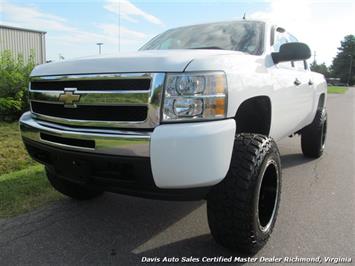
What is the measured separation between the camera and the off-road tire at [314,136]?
226 inches

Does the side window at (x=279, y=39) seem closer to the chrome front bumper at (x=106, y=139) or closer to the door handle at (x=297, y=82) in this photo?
the door handle at (x=297, y=82)

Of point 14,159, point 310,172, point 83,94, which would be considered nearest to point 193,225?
point 83,94

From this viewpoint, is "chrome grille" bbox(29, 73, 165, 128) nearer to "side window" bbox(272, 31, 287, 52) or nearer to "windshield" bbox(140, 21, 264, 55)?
"windshield" bbox(140, 21, 264, 55)

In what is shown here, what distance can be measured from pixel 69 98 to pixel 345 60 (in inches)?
4344

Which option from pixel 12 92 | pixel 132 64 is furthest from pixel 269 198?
pixel 12 92

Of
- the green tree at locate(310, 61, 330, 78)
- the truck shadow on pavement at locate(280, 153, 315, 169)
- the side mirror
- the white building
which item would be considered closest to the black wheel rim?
the side mirror

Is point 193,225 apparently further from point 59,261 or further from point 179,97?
point 179,97

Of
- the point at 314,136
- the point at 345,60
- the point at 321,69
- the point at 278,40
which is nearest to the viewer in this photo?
the point at 278,40

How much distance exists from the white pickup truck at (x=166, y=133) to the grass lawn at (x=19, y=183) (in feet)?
2.96

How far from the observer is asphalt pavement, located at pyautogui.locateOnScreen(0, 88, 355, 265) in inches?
113

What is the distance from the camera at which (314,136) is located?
5.80 m

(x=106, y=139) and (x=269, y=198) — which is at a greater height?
(x=106, y=139)

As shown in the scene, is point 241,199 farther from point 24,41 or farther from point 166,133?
point 24,41

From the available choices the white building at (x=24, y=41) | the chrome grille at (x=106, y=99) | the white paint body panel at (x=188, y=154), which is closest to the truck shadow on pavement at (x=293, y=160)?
the white paint body panel at (x=188, y=154)
